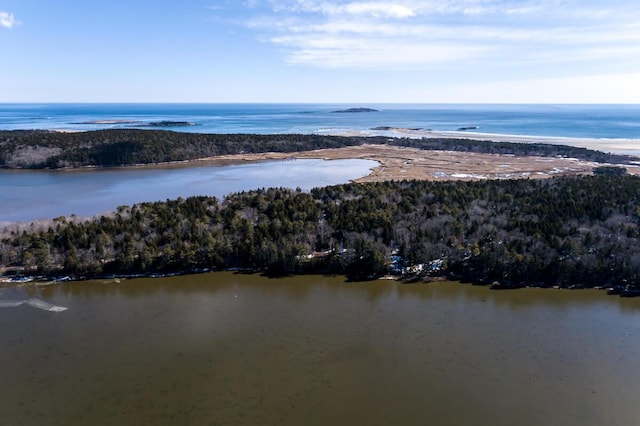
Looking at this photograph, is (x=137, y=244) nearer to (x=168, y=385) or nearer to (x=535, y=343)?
(x=168, y=385)

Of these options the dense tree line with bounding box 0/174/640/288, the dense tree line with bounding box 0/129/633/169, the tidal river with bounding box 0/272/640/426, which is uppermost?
the dense tree line with bounding box 0/129/633/169

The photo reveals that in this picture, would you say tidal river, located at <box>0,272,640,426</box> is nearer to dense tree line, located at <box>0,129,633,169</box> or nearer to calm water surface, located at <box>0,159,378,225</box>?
calm water surface, located at <box>0,159,378,225</box>

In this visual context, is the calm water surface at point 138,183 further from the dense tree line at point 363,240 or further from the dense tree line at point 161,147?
the dense tree line at point 363,240

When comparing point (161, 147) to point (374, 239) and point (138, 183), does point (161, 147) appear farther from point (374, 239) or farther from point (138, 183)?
point (374, 239)

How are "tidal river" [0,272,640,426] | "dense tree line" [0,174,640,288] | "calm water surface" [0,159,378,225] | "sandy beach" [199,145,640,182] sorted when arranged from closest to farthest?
"tidal river" [0,272,640,426] < "dense tree line" [0,174,640,288] < "calm water surface" [0,159,378,225] < "sandy beach" [199,145,640,182]

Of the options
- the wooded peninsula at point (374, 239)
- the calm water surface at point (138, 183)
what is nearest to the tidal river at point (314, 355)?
the wooded peninsula at point (374, 239)

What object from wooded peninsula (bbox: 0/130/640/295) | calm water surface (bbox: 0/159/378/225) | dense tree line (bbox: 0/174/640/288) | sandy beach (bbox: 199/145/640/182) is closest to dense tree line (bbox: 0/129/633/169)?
sandy beach (bbox: 199/145/640/182)
